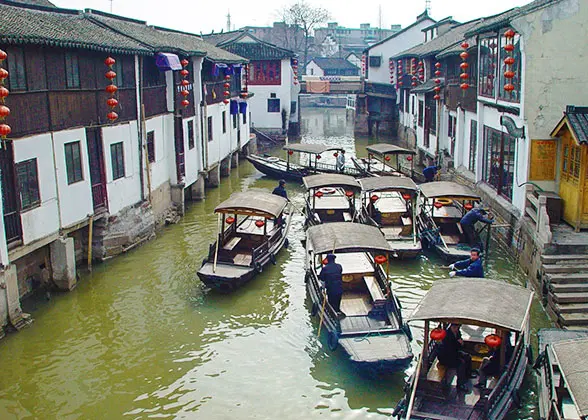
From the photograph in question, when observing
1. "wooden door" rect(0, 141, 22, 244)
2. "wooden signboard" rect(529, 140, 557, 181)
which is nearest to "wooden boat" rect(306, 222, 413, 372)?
"wooden signboard" rect(529, 140, 557, 181)

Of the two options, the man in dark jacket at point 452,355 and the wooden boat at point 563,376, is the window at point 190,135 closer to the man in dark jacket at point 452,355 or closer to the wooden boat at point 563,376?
the man in dark jacket at point 452,355

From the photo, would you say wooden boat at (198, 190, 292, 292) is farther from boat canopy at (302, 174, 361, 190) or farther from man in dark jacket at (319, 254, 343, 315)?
man in dark jacket at (319, 254, 343, 315)

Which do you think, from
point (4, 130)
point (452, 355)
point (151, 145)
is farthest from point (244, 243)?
point (452, 355)

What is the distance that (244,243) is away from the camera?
20.4 meters

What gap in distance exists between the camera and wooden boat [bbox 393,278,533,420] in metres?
10.5

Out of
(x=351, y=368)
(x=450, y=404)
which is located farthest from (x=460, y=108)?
(x=450, y=404)

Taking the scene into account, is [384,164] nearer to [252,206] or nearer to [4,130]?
[252,206]

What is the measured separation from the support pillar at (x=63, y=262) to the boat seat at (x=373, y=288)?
801cm

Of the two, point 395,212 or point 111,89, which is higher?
point 111,89

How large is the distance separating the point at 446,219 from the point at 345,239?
24.7 ft

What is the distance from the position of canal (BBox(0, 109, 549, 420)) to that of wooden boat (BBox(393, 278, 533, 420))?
107 cm

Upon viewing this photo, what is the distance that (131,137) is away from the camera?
2169cm

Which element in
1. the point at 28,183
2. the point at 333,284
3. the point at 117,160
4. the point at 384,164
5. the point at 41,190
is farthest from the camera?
the point at 384,164

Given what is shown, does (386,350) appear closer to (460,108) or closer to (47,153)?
(47,153)
